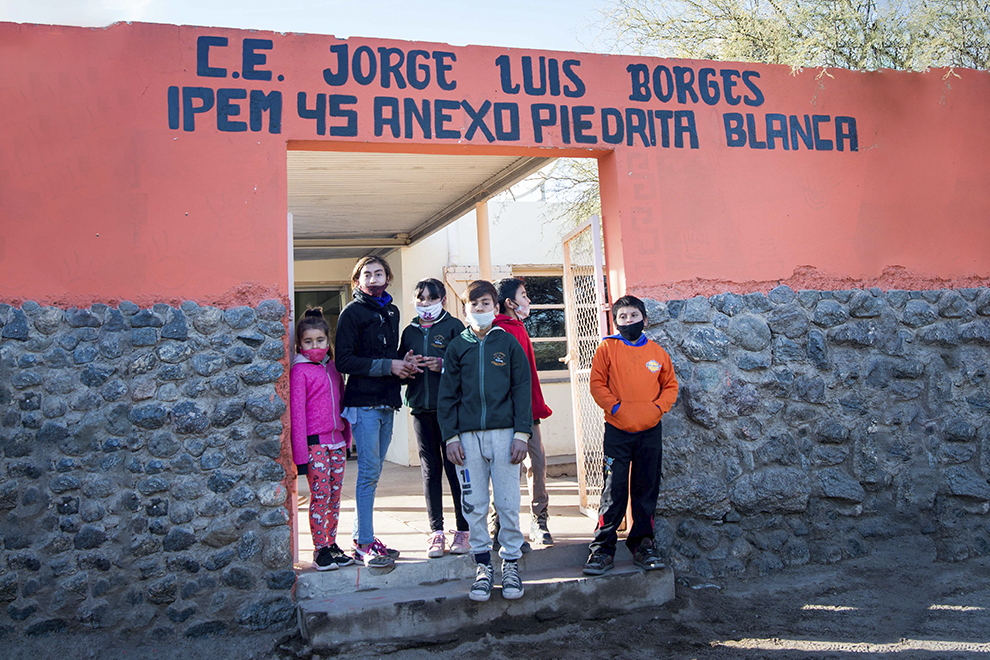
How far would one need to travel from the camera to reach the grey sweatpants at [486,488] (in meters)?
3.95

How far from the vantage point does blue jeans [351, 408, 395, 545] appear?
168 inches

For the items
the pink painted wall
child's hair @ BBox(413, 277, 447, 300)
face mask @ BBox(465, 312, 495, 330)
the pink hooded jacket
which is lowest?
the pink hooded jacket

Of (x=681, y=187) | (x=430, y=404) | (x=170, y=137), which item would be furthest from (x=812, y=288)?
(x=170, y=137)

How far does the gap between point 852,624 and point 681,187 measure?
9.24 feet

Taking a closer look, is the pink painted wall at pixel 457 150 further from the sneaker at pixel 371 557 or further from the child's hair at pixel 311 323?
the sneaker at pixel 371 557

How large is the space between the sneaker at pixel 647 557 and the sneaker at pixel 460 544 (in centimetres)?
101

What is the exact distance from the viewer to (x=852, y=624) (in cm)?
408

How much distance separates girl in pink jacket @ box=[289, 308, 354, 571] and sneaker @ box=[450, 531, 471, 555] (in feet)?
1.96

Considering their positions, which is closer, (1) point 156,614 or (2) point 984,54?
(1) point 156,614

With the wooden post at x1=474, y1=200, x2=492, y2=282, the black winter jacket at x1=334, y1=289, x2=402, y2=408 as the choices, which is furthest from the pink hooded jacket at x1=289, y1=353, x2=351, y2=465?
the wooden post at x1=474, y1=200, x2=492, y2=282

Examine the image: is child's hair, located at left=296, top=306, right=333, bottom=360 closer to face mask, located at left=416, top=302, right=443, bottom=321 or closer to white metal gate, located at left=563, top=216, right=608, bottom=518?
face mask, located at left=416, top=302, right=443, bottom=321

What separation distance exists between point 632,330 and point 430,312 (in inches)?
47.6

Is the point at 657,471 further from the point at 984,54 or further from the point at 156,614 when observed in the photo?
the point at 984,54

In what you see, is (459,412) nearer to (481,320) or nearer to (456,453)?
(456,453)
